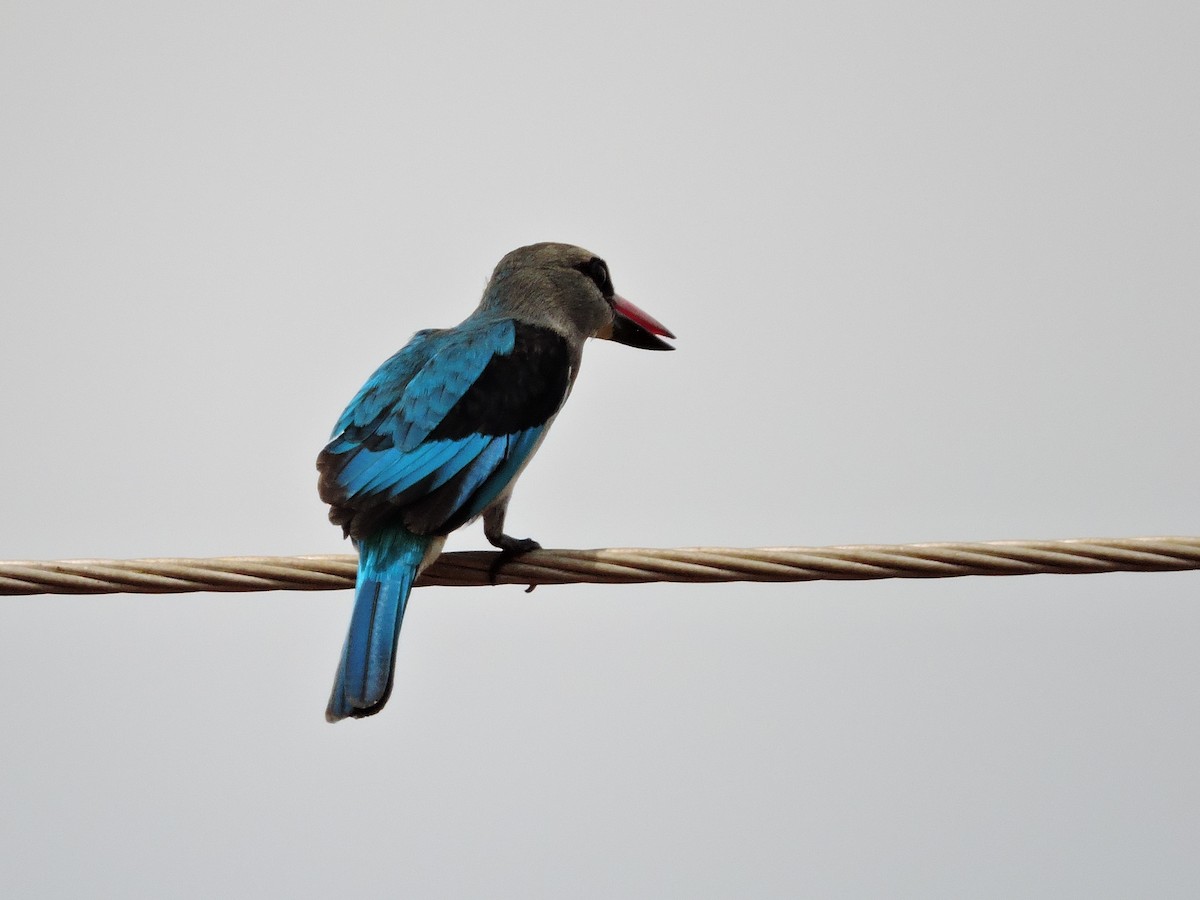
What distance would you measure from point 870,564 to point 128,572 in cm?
173

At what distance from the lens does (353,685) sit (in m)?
3.92

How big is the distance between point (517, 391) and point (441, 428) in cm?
36

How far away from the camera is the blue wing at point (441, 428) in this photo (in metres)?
4.16

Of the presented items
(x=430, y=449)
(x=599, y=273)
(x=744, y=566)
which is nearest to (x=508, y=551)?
(x=430, y=449)

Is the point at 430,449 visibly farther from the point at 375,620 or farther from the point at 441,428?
the point at 375,620

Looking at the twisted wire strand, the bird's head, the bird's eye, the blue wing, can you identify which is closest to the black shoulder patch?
the blue wing

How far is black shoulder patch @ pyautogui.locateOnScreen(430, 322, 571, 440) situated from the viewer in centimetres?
445

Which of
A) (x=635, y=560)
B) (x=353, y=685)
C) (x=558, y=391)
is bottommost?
(x=353, y=685)

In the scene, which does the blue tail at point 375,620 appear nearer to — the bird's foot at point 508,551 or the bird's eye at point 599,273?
the bird's foot at point 508,551

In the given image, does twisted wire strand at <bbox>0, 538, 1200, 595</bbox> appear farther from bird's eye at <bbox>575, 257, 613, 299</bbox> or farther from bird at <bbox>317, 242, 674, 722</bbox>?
bird's eye at <bbox>575, 257, 613, 299</bbox>

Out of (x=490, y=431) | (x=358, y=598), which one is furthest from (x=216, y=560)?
(x=490, y=431)

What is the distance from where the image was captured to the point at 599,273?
18.5 ft

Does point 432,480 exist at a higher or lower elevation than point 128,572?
higher

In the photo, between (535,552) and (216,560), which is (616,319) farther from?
(216,560)
